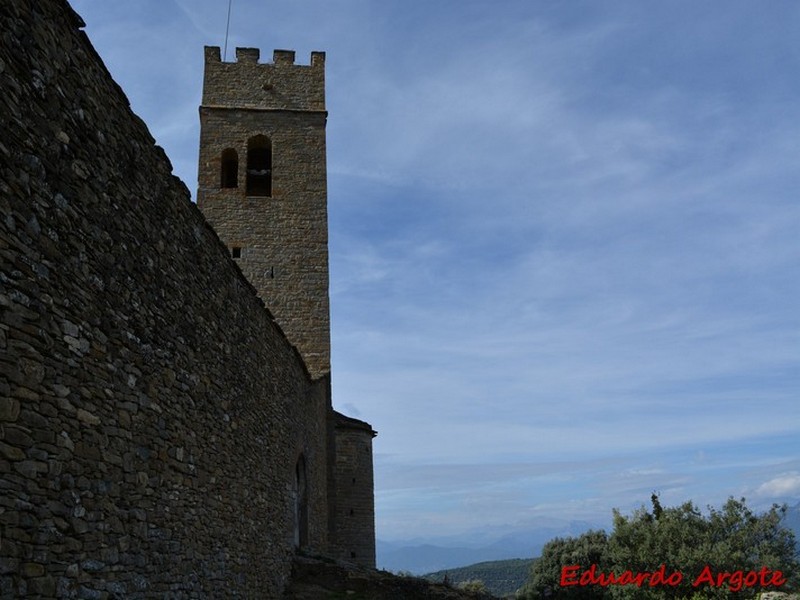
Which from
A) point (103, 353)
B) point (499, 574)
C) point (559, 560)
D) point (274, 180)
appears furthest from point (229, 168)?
point (499, 574)

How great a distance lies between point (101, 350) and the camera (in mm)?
5258

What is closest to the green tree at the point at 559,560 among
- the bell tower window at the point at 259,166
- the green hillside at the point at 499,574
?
the bell tower window at the point at 259,166

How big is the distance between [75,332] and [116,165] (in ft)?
5.12

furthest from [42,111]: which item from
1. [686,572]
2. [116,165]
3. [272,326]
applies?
[686,572]

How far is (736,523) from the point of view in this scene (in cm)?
2661

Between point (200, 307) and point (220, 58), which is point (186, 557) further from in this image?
point (220, 58)

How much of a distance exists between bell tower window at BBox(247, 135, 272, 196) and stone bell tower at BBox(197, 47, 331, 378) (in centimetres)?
3

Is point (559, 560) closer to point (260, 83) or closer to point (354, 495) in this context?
point (354, 495)

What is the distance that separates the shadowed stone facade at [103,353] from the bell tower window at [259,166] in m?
12.3

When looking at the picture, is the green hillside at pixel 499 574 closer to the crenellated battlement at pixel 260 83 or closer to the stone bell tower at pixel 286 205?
the stone bell tower at pixel 286 205

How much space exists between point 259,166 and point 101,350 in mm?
17191

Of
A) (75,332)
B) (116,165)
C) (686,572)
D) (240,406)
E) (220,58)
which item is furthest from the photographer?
(686,572)

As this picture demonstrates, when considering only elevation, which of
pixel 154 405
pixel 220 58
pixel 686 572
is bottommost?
pixel 686 572

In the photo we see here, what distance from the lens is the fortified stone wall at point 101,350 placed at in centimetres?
422
